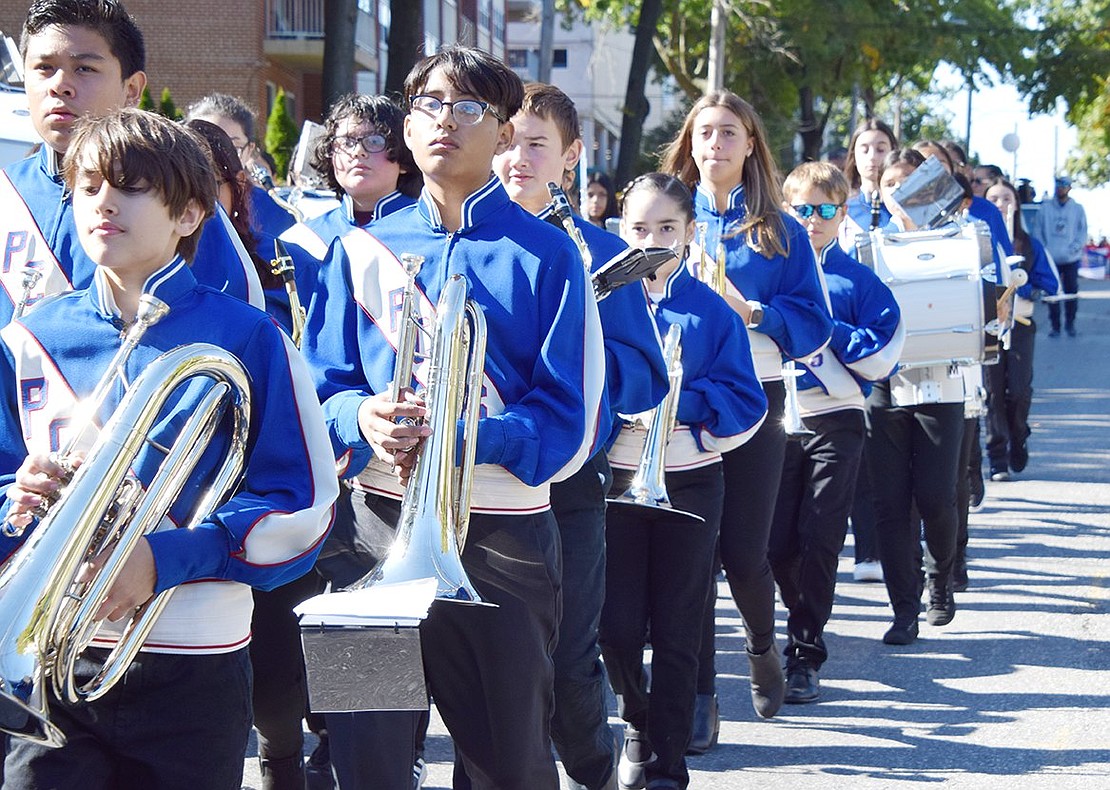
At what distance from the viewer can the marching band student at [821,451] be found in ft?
21.2

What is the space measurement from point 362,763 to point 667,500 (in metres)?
1.67

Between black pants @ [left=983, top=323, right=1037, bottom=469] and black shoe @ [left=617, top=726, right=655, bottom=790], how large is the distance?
23.5 feet

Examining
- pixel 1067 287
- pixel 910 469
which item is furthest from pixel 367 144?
pixel 1067 287

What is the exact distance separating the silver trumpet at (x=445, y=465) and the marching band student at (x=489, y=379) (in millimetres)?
75

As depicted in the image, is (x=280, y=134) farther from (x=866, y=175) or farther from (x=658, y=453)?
(x=658, y=453)

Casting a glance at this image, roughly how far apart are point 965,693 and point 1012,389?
5.75 meters

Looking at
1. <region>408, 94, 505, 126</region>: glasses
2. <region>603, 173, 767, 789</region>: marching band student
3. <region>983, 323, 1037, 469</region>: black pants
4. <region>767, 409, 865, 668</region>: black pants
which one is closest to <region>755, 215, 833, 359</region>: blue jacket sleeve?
<region>603, 173, 767, 789</region>: marching band student

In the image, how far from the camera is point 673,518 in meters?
5.04

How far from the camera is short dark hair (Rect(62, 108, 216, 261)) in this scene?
301cm

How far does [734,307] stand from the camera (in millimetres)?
5750

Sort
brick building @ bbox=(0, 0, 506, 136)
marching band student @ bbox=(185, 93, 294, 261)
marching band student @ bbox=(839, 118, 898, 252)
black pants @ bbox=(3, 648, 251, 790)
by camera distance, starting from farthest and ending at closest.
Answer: brick building @ bbox=(0, 0, 506, 136) → marching band student @ bbox=(839, 118, 898, 252) → marching band student @ bbox=(185, 93, 294, 261) → black pants @ bbox=(3, 648, 251, 790)

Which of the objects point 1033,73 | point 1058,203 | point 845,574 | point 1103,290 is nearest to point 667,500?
point 845,574

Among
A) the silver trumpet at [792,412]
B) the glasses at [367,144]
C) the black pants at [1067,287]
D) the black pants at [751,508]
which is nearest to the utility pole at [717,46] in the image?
the black pants at [1067,287]

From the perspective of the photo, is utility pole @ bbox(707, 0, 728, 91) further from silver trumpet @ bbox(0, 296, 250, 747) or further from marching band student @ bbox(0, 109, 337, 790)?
silver trumpet @ bbox(0, 296, 250, 747)
